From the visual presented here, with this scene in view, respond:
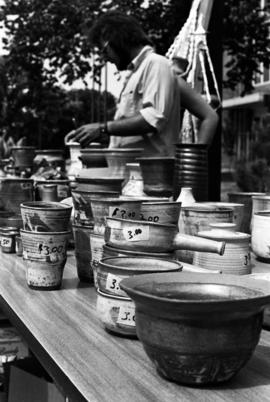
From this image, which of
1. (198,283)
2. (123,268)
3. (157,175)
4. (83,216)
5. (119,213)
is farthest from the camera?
(157,175)

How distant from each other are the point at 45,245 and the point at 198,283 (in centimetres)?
68

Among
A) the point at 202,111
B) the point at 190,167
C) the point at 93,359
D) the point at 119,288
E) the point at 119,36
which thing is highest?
the point at 119,36

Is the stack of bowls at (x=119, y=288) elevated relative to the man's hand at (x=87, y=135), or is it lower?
lower

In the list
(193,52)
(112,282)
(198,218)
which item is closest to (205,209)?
(198,218)

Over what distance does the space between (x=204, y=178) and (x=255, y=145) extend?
11.5 metres

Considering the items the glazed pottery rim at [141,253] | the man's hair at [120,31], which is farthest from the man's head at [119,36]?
the glazed pottery rim at [141,253]

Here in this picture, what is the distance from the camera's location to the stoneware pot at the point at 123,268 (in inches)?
51.5

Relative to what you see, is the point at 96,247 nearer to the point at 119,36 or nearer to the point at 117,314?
the point at 117,314

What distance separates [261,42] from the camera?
26.6 feet

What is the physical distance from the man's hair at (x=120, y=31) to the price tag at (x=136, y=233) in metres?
2.34

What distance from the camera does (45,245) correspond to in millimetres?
1740

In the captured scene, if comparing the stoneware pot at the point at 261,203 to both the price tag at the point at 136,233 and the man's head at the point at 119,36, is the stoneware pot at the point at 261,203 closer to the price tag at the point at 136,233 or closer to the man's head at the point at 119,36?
the price tag at the point at 136,233

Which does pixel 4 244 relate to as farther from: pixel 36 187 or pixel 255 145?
pixel 255 145

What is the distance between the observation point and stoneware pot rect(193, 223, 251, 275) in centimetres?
171
